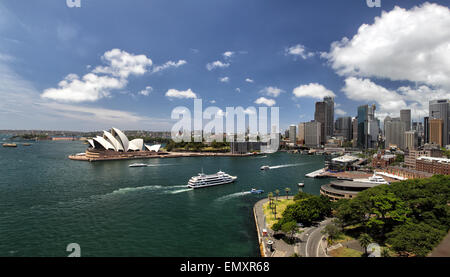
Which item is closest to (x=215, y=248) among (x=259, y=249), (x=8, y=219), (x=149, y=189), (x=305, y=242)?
(x=259, y=249)

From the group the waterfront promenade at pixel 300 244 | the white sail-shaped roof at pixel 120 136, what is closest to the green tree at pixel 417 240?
the waterfront promenade at pixel 300 244

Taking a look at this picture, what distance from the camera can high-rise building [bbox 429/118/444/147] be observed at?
82.1 m

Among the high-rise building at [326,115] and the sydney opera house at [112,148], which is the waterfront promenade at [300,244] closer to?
the sydney opera house at [112,148]

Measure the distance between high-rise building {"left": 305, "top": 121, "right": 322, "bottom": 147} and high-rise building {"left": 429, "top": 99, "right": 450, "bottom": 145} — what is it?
48.4 meters

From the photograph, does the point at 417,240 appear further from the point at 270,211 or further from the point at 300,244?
the point at 270,211

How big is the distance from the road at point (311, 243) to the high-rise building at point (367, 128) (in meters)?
114

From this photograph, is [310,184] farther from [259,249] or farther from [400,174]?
[259,249]

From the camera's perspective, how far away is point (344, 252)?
10.9 m

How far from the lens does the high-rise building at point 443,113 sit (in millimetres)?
88438

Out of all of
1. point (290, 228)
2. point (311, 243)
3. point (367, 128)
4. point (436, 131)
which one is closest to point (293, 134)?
point (367, 128)

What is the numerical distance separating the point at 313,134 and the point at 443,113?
2163 inches

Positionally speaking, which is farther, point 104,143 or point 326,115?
point 326,115
